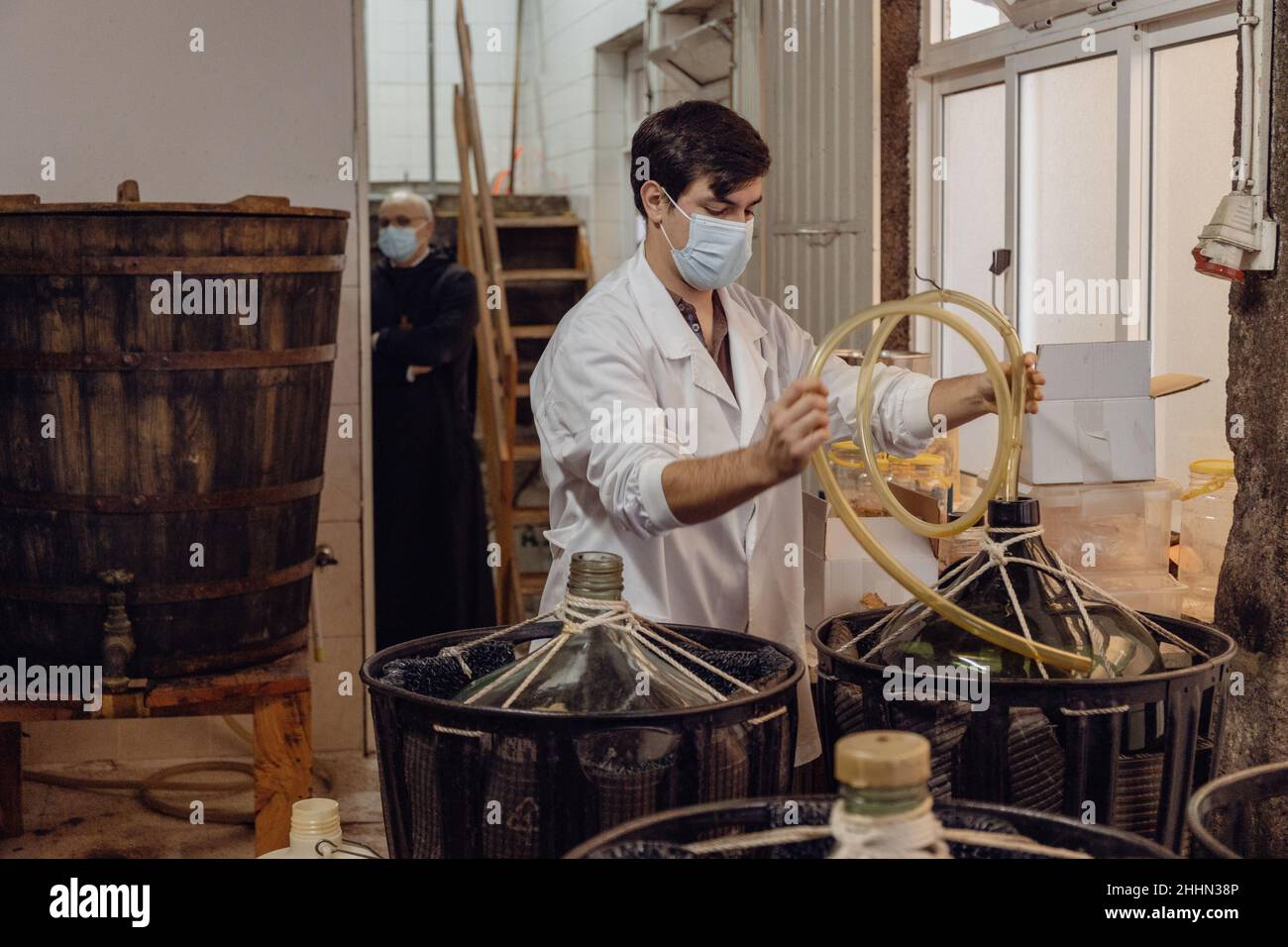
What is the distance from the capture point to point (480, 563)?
5379 millimetres

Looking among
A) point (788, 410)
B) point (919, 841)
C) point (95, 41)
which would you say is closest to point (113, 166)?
point (95, 41)

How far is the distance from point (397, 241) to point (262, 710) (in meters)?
2.50

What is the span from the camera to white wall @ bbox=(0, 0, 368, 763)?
4.37 meters

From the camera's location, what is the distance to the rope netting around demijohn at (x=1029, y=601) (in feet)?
5.90

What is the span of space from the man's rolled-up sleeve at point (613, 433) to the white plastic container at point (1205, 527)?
1.21m

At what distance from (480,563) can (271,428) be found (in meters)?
2.30

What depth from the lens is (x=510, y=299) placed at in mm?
7598

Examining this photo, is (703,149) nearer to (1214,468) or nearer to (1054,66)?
(1214,468)

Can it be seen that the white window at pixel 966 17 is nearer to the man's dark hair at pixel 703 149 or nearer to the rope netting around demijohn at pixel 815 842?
the man's dark hair at pixel 703 149

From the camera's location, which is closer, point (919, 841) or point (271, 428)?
point (919, 841)

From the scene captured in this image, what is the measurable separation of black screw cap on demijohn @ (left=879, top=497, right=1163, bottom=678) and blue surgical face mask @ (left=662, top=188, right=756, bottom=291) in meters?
0.69

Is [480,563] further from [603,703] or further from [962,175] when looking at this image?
[603,703]

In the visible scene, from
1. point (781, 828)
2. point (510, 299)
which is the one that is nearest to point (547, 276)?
point (510, 299)

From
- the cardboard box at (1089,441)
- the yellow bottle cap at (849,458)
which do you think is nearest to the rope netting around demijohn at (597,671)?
the cardboard box at (1089,441)
